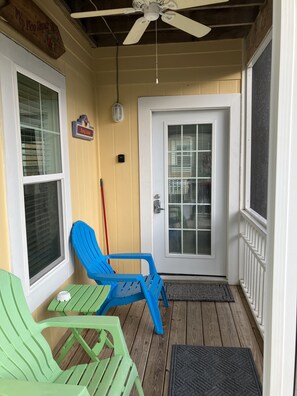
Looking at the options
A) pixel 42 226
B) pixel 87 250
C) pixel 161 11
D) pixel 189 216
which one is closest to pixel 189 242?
pixel 189 216

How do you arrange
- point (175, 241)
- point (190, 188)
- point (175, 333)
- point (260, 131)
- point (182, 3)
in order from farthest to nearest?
point (175, 241), point (190, 188), point (260, 131), point (175, 333), point (182, 3)

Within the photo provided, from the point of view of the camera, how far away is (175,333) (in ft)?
8.14

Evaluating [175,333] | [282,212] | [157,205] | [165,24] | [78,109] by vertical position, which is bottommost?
[175,333]

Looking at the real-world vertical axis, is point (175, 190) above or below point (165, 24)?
below

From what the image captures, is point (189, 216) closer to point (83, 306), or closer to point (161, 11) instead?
point (83, 306)

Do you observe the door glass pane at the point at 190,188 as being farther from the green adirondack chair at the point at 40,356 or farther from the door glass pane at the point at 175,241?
the green adirondack chair at the point at 40,356

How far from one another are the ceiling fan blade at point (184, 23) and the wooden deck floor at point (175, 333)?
230 centimetres

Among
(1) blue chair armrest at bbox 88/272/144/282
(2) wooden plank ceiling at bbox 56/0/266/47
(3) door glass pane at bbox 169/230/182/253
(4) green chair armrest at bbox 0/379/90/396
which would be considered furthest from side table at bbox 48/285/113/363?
(2) wooden plank ceiling at bbox 56/0/266/47

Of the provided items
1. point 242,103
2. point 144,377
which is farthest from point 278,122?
point 242,103

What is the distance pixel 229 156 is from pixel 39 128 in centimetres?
203

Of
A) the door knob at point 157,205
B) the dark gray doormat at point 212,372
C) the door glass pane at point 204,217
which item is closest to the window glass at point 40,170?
the dark gray doormat at point 212,372

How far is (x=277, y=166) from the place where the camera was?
0.87m

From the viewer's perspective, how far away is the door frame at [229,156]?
318cm

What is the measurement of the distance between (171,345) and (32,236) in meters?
1.36
